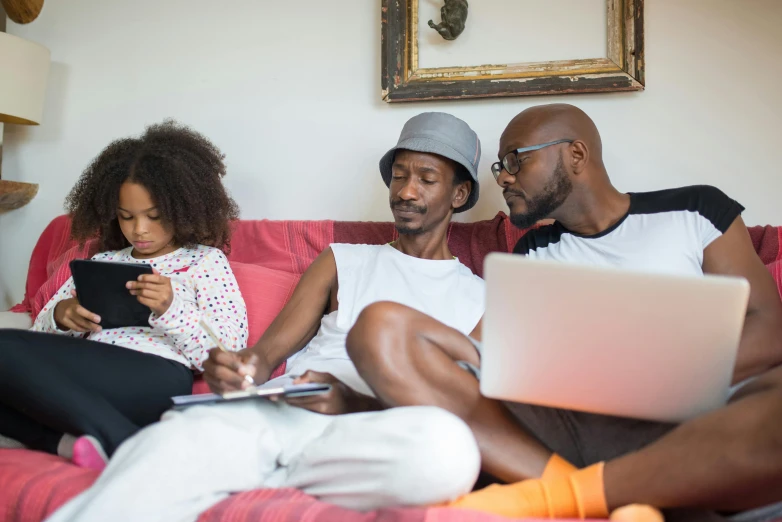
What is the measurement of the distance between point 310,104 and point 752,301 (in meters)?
1.42

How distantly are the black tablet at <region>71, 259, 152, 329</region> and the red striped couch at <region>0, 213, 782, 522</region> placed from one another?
239 millimetres

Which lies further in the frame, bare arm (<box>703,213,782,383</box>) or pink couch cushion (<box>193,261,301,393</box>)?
pink couch cushion (<box>193,261,301,393</box>)

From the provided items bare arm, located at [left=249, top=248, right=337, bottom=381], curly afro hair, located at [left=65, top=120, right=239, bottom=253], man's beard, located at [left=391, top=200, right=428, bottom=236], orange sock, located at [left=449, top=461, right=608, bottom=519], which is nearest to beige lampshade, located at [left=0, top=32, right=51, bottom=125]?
curly afro hair, located at [left=65, top=120, right=239, bottom=253]

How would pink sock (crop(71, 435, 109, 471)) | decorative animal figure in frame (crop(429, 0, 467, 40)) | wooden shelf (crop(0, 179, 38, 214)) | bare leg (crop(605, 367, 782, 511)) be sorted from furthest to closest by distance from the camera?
wooden shelf (crop(0, 179, 38, 214))
decorative animal figure in frame (crop(429, 0, 467, 40))
pink sock (crop(71, 435, 109, 471))
bare leg (crop(605, 367, 782, 511))

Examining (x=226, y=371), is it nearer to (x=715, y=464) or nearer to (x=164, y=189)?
(x=164, y=189)

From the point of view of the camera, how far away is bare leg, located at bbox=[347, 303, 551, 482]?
116 cm

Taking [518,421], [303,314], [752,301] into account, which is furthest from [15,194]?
[752,301]

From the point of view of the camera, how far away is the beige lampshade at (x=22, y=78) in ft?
7.14

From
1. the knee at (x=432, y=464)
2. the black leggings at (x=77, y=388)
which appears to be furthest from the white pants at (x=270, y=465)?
the black leggings at (x=77, y=388)

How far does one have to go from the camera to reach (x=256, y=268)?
187 cm

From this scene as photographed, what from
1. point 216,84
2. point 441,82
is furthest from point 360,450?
A: point 216,84

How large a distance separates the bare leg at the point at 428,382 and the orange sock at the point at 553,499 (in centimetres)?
13

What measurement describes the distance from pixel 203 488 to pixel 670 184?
5.01 feet

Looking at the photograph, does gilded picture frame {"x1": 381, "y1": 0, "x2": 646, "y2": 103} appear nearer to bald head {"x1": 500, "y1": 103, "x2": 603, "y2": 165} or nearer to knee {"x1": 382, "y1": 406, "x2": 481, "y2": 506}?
bald head {"x1": 500, "y1": 103, "x2": 603, "y2": 165}
